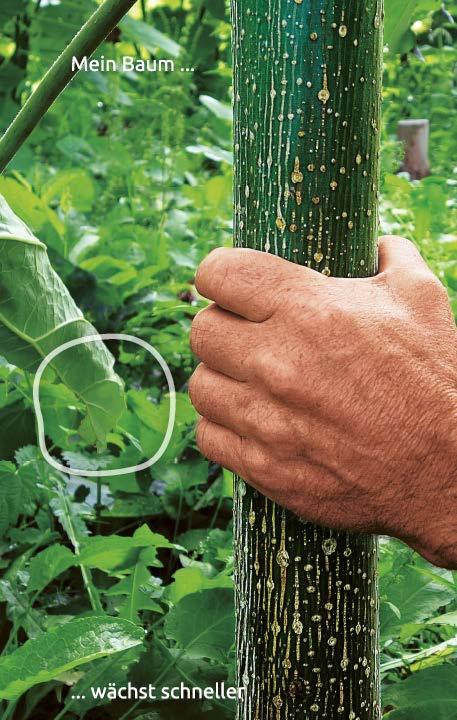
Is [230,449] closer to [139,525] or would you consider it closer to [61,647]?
[61,647]

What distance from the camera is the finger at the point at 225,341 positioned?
0.80m

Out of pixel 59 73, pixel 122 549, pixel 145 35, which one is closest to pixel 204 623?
pixel 122 549

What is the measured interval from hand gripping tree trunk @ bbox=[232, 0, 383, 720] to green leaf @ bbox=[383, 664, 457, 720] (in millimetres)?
165

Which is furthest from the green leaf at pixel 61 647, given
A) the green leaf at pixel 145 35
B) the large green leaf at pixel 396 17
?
the green leaf at pixel 145 35

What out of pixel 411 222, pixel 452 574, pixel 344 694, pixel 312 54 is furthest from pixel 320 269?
pixel 411 222

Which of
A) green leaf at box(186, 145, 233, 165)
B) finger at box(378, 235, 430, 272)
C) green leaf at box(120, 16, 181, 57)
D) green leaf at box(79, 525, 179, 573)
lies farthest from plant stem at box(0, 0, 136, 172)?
green leaf at box(120, 16, 181, 57)

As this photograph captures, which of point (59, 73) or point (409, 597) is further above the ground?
point (59, 73)

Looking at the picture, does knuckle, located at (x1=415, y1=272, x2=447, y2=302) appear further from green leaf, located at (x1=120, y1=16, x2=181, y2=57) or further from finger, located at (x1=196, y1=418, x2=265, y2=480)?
green leaf, located at (x1=120, y1=16, x2=181, y2=57)

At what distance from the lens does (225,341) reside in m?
0.81

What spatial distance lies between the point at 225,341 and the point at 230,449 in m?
0.10

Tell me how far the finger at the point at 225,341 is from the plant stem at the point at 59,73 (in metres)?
0.22

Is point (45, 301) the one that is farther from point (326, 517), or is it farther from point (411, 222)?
point (411, 222)

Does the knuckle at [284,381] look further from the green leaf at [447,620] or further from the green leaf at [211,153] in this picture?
Answer: the green leaf at [211,153]

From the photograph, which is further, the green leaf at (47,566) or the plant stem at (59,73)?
the green leaf at (47,566)
